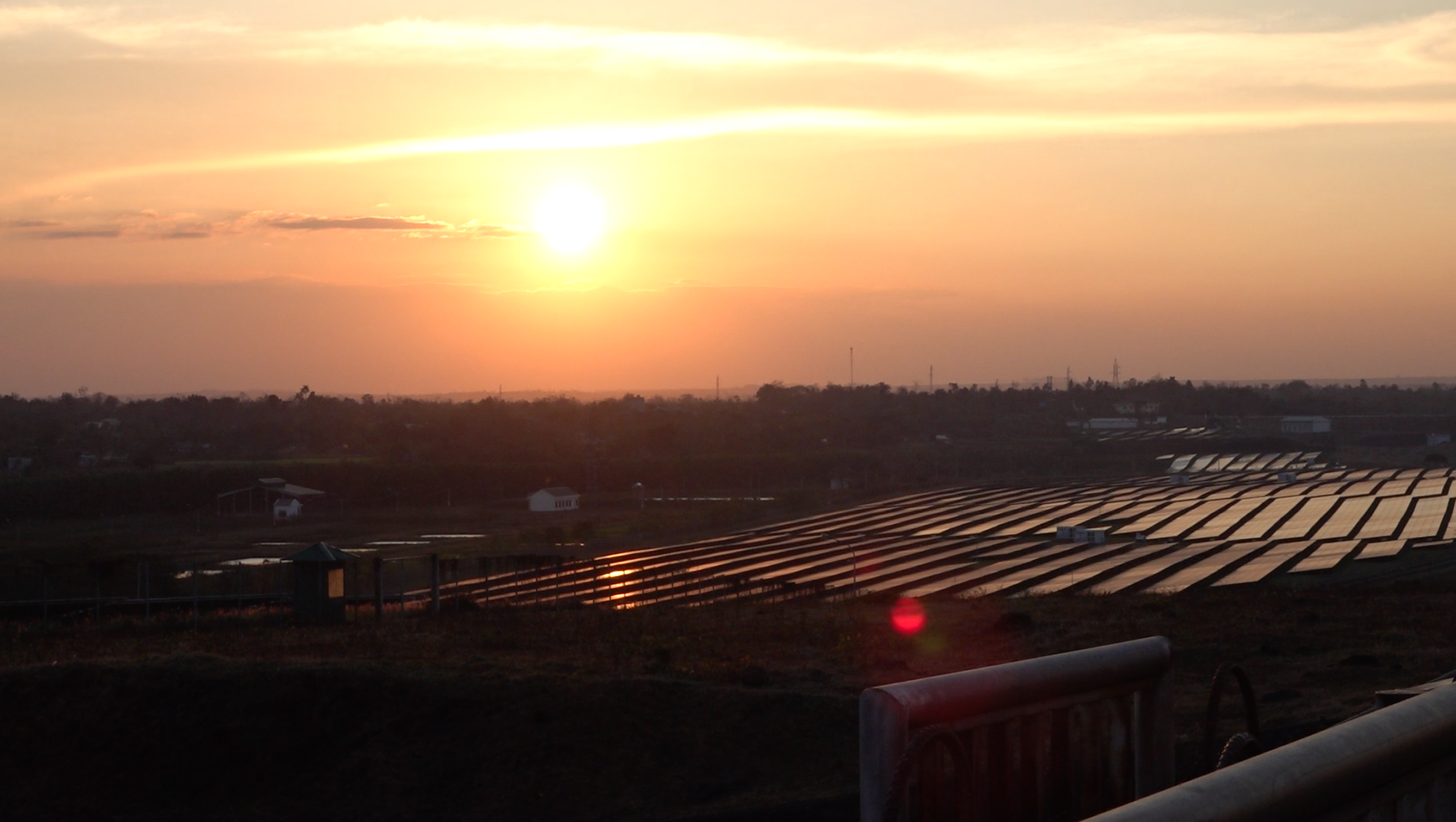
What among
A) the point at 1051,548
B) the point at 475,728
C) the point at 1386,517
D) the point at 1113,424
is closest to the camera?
the point at 475,728

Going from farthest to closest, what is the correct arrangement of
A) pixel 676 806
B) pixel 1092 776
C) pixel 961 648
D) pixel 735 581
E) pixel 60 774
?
pixel 735 581 < pixel 961 648 < pixel 60 774 < pixel 676 806 < pixel 1092 776

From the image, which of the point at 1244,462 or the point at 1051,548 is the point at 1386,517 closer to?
the point at 1051,548

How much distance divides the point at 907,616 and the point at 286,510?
5586cm

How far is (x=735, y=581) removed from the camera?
141ft

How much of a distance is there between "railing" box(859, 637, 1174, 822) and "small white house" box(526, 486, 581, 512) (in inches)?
3069

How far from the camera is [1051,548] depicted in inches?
2231

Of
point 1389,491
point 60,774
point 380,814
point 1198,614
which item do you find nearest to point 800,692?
point 380,814

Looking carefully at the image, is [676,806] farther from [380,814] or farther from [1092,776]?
[1092,776]

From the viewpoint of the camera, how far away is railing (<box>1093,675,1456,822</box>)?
2.28 metres

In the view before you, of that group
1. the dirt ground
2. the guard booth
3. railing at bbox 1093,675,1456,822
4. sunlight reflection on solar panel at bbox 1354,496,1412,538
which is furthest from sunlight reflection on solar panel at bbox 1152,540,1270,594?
railing at bbox 1093,675,1456,822

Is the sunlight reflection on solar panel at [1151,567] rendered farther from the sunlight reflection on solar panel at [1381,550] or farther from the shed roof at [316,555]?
the shed roof at [316,555]

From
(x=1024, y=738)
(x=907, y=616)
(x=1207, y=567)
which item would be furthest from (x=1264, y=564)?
(x=1024, y=738)

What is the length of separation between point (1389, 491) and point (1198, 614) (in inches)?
2235

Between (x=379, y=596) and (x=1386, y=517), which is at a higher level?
(x=379, y=596)
